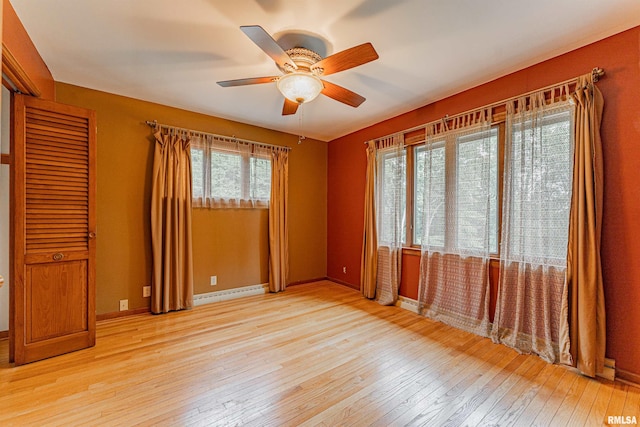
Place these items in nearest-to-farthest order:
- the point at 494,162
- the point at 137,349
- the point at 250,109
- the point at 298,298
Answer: the point at 137,349
the point at 494,162
the point at 250,109
the point at 298,298

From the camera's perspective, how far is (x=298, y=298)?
4.13m

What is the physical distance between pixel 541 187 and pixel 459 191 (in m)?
0.75

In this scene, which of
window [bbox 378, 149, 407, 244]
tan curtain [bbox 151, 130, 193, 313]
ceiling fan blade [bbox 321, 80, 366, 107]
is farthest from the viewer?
window [bbox 378, 149, 407, 244]

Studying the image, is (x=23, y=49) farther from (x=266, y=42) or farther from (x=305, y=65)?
(x=305, y=65)

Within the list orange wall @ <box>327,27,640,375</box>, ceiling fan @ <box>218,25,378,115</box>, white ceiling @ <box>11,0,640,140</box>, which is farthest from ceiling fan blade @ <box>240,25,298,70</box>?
orange wall @ <box>327,27,640,375</box>

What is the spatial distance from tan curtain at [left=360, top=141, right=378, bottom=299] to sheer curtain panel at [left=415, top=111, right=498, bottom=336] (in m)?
0.74

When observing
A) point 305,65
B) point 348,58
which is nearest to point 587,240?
point 348,58

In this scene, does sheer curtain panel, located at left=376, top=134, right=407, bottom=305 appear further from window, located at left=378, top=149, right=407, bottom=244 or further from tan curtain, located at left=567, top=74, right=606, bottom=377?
tan curtain, located at left=567, top=74, right=606, bottom=377

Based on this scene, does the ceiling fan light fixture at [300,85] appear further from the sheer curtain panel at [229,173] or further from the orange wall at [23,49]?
the sheer curtain panel at [229,173]

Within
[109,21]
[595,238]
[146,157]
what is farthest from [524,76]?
[146,157]

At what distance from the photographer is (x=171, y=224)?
353cm

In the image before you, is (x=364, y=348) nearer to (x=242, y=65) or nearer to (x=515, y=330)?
(x=515, y=330)

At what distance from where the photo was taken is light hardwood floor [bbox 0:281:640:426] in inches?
70.8

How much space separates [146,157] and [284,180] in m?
1.88
